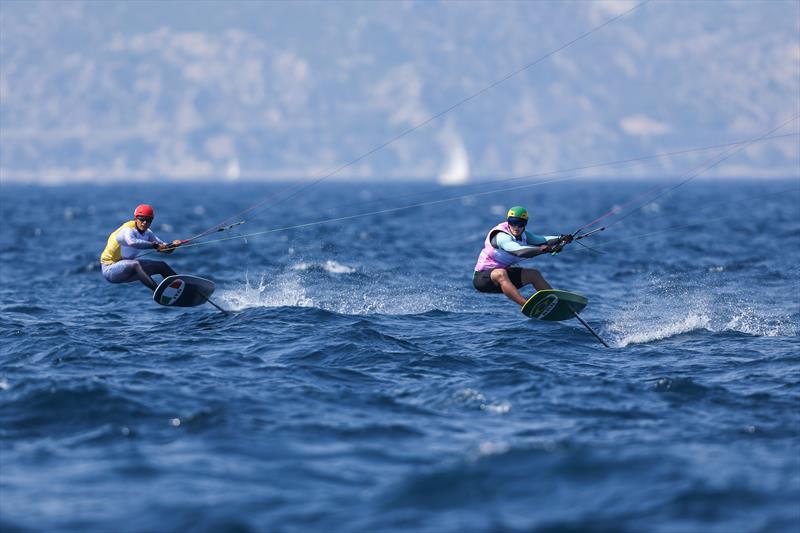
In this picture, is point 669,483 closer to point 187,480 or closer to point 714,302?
point 187,480

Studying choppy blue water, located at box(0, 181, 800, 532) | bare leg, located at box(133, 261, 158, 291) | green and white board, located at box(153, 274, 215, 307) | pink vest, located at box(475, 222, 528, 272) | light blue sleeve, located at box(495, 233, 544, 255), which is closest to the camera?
choppy blue water, located at box(0, 181, 800, 532)

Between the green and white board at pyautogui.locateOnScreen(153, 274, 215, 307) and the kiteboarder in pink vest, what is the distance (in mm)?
5635

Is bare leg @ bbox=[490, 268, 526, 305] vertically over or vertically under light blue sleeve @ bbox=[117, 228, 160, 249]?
under

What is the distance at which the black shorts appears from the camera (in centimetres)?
1939

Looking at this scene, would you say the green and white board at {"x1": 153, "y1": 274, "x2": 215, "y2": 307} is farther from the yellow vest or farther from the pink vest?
the pink vest

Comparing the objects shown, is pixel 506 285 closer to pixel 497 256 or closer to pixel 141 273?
pixel 497 256

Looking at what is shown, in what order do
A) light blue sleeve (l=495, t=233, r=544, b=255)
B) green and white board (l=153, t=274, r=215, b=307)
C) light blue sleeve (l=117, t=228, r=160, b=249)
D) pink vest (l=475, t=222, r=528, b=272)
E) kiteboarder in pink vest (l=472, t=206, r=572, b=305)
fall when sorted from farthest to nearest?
green and white board (l=153, t=274, r=215, b=307)
light blue sleeve (l=117, t=228, r=160, b=249)
pink vest (l=475, t=222, r=528, b=272)
kiteboarder in pink vest (l=472, t=206, r=572, b=305)
light blue sleeve (l=495, t=233, r=544, b=255)

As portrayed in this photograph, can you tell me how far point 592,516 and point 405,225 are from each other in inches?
1885

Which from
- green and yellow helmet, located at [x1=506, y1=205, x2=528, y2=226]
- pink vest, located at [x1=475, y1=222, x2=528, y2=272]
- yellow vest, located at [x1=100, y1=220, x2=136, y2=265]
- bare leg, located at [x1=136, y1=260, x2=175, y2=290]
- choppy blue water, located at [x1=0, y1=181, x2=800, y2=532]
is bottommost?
choppy blue water, located at [x1=0, y1=181, x2=800, y2=532]

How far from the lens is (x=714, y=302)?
2398cm

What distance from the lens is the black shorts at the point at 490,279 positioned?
63.6ft

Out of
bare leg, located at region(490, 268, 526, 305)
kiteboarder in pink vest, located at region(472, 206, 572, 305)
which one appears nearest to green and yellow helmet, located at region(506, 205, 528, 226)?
kiteboarder in pink vest, located at region(472, 206, 572, 305)

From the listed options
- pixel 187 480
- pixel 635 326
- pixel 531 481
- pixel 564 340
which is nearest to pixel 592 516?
pixel 531 481

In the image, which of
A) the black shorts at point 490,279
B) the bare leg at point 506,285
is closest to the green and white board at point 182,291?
the black shorts at point 490,279
